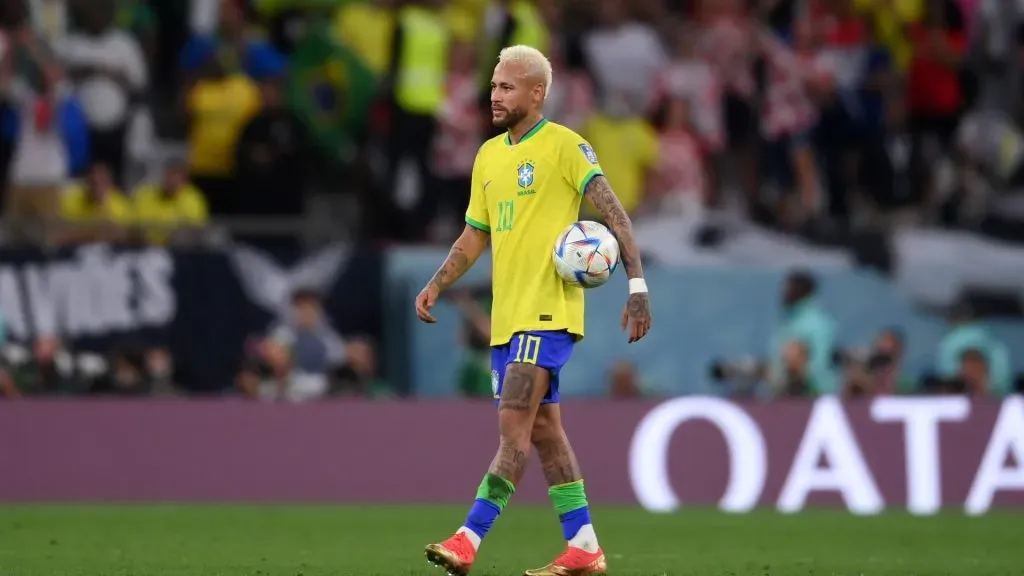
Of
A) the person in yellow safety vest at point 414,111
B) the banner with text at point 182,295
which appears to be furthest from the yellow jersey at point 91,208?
the person in yellow safety vest at point 414,111

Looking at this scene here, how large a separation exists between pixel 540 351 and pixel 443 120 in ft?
33.0

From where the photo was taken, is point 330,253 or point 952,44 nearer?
point 330,253

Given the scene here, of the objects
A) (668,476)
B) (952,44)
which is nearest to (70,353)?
(668,476)

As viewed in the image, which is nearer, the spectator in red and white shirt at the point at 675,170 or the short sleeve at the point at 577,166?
the short sleeve at the point at 577,166

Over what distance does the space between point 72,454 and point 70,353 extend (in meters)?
1.07

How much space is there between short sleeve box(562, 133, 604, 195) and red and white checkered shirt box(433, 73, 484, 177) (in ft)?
31.8

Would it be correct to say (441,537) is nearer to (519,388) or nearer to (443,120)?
(519,388)

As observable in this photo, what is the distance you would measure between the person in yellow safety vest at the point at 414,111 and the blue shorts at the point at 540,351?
31.5 ft

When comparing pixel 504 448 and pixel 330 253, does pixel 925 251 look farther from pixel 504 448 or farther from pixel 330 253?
pixel 504 448

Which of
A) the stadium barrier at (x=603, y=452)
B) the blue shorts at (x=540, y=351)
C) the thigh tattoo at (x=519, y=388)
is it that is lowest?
the stadium barrier at (x=603, y=452)

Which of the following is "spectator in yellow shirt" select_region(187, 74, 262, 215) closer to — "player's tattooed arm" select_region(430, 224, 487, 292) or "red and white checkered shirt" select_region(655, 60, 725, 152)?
"red and white checkered shirt" select_region(655, 60, 725, 152)

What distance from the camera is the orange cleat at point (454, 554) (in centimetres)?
874

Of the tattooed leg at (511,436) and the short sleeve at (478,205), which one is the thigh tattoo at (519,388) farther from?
the short sleeve at (478,205)

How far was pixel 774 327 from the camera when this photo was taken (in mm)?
18281
